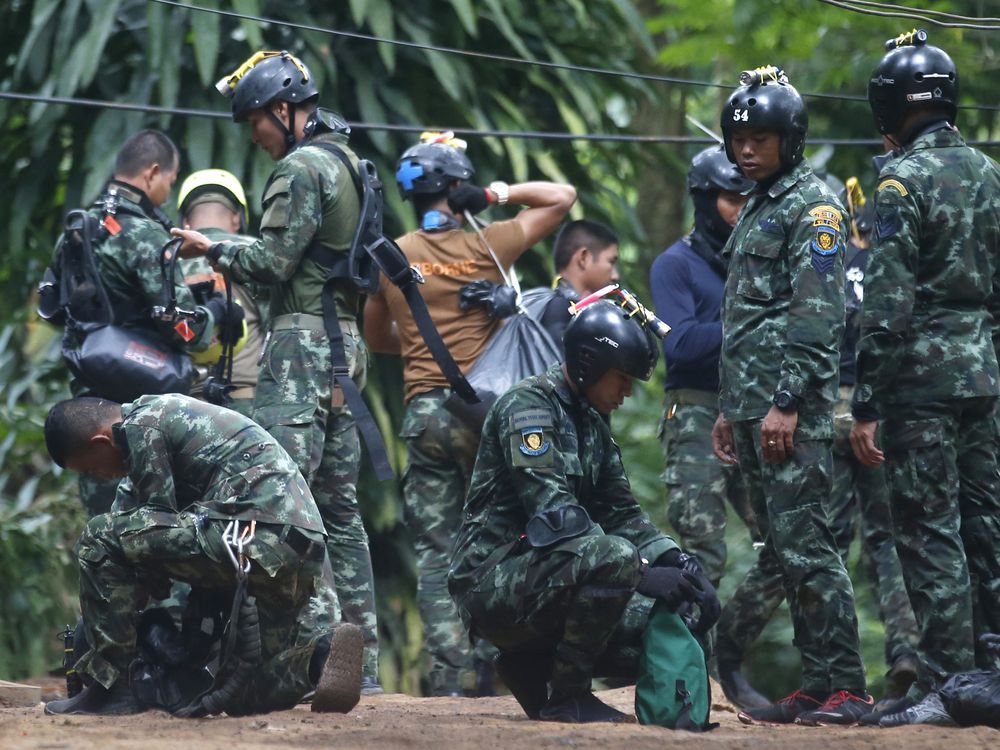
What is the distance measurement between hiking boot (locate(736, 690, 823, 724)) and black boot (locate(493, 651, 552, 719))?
771mm

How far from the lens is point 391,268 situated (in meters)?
6.91

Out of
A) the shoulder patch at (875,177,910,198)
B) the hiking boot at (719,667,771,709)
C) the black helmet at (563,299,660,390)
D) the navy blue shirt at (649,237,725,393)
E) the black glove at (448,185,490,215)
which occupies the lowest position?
the hiking boot at (719,667,771,709)

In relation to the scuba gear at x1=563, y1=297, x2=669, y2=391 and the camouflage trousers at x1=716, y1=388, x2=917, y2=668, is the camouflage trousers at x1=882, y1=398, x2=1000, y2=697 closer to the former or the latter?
the scuba gear at x1=563, y1=297, x2=669, y2=391

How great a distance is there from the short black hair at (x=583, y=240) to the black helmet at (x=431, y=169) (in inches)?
25.5

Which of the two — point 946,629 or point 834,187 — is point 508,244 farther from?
point 946,629

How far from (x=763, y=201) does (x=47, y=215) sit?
226 inches

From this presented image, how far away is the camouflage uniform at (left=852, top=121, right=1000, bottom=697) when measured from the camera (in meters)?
5.68

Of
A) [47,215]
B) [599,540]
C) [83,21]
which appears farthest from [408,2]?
[599,540]

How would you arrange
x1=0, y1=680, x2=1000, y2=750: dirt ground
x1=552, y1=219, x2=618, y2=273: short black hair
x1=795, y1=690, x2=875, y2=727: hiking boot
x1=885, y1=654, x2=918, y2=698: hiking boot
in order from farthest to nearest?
x1=552, y1=219, x2=618, y2=273: short black hair < x1=885, y1=654, x2=918, y2=698: hiking boot < x1=795, y1=690, x2=875, y2=727: hiking boot < x1=0, y1=680, x2=1000, y2=750: dirt ground

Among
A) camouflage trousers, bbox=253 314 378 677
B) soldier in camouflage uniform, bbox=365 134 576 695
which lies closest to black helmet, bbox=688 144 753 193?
soldier in camouflage uniform, bbox=365 134 576 695

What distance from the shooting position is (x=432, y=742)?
505 cm

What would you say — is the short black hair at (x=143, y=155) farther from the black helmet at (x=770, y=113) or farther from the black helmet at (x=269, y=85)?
the black helmet at (x=770, y=113)

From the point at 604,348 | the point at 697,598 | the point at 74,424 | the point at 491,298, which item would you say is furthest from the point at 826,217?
the point at 74,424

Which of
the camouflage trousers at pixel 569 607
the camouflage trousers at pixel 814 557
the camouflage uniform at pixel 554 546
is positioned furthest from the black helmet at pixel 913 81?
the camouflage trousers at pixel 569 607
